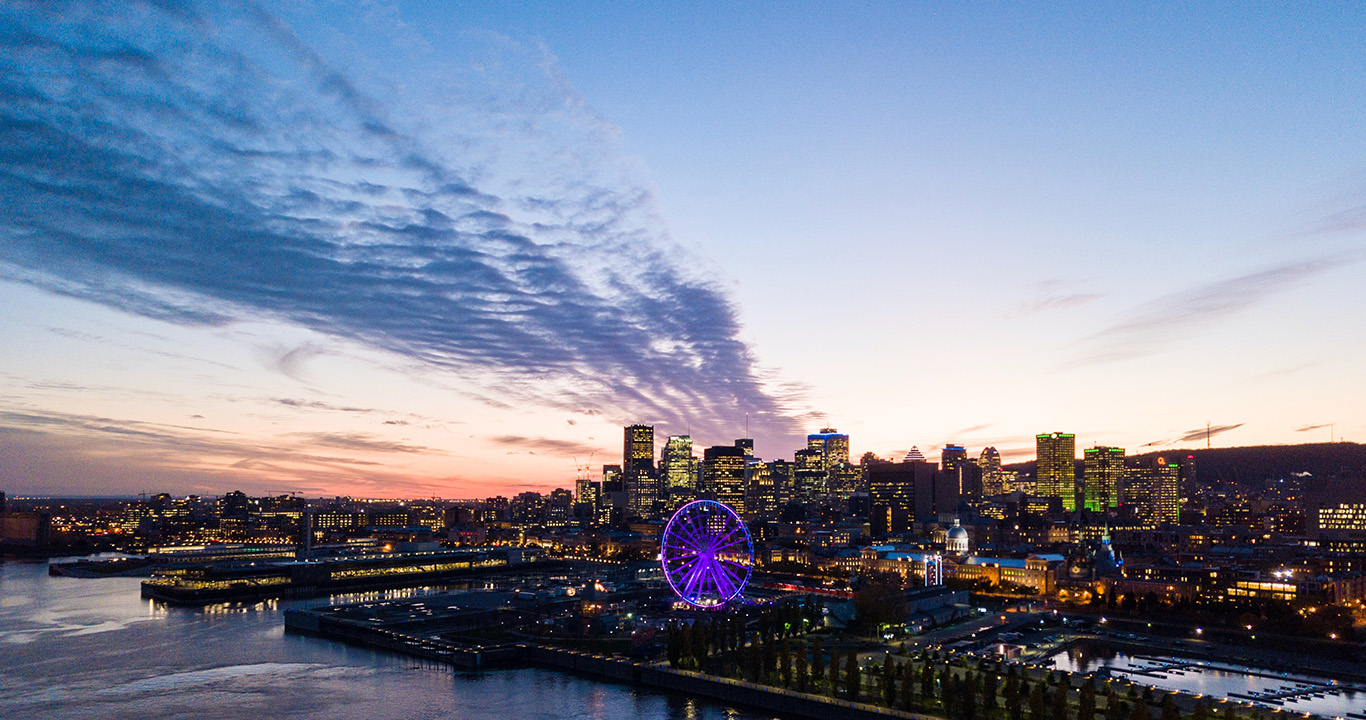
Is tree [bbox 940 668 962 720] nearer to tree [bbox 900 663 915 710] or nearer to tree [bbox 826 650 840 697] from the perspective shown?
tree [bbox 900 663 915 710]

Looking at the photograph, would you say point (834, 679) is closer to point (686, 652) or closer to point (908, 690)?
point (908, 690)

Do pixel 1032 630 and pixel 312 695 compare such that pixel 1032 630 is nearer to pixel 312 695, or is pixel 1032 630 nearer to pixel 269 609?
pixel 312 695

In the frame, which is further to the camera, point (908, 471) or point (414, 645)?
point (908, 471)

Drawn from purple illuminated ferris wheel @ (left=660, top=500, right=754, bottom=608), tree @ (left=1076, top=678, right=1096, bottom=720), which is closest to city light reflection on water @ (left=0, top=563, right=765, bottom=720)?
tree @ (left=1076, top=678, right=1096, bottom=720)

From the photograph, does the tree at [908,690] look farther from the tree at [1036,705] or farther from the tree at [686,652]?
the tree at [686,652]

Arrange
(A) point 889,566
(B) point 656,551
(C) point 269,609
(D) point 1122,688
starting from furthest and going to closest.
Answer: (B) point 656,551
(A) point 889,566
(C) point 269,609
(D) point 1122,688

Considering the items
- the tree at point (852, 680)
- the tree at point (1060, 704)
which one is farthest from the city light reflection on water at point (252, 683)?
the tree at point (1060, 704)

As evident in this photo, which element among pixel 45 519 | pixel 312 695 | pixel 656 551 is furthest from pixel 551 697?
pixel 45 519
